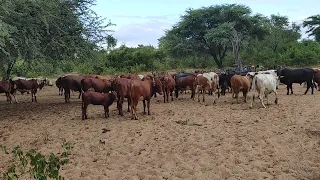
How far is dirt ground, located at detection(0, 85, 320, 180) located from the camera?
7.11m

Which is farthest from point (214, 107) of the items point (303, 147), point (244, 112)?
point (303, 147)

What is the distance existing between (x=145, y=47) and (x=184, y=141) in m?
38.2

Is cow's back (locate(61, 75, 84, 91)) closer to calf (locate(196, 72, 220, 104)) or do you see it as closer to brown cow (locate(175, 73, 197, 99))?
brown cow (locate(175, 73, 197, 99))

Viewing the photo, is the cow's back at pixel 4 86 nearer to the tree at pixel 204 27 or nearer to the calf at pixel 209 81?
the calf at pixel 209 81

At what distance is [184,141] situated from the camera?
9078mm

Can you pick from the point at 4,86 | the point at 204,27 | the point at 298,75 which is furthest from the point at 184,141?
the point at 204,27

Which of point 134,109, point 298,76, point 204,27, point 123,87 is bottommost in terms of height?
point 134,109

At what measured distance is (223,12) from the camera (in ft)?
110

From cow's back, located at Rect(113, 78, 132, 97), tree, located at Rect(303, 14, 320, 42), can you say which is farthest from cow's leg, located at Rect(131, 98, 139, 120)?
tree, located at Rect(303, 14, 320, 42)

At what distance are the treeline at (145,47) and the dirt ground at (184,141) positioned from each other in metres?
2.90

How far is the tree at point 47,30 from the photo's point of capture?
12781mm

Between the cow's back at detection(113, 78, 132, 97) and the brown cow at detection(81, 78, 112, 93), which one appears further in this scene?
the brown cow at detection(81, 78, 112, 93)

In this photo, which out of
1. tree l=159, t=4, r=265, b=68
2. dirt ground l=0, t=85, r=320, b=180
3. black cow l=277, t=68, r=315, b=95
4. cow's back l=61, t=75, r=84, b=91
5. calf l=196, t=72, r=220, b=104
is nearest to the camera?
dirt ground l=0, t=85, r=320, b=180

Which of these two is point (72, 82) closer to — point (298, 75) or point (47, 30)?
point (47, 30)
